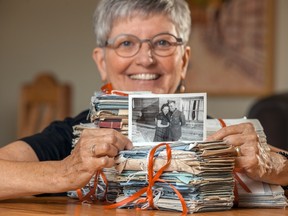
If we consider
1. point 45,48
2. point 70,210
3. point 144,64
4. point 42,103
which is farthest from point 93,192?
point 45,48

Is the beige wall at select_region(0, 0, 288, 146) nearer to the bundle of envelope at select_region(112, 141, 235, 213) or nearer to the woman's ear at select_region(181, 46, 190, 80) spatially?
the woman's ear at select_region(181, 46, 190, 80)

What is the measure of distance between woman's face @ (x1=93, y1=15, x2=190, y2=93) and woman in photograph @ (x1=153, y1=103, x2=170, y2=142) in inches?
24.4

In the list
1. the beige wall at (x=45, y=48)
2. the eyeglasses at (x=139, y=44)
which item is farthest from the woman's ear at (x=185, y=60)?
the beige wall at (x=45, y=48)

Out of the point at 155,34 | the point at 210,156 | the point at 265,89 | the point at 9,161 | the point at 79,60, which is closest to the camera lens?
the point at 210,156

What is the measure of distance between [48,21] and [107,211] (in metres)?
4.44

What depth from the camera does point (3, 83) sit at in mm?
A: 6215

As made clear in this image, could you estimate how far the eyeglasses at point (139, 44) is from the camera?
242cm

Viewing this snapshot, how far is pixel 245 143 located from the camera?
1.86 metres

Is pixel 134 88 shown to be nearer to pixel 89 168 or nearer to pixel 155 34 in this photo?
pixel 155 34

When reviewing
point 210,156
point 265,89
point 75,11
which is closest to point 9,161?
point 210,156

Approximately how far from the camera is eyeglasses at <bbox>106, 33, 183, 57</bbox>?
7.95 ft

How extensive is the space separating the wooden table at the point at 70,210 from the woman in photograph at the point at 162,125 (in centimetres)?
17

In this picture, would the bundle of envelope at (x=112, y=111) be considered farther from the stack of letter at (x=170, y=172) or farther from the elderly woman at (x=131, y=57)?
the elderly woman at (x=131, y=57)

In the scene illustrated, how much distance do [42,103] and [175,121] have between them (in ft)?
12.2
